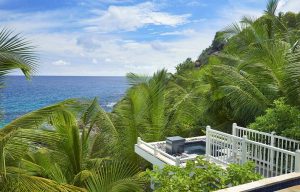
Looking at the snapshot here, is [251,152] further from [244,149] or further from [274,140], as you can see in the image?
[274,140]

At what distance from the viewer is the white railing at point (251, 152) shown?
5898mm

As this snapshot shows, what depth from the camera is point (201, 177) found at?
14.0 ft

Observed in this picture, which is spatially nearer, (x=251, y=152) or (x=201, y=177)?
(x=201, y=177)

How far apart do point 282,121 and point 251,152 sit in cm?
97

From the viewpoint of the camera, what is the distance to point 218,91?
11000 mm

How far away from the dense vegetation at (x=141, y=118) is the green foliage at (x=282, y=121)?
21 millimetres

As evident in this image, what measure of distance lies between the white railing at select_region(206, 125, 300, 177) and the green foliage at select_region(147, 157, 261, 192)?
139cm

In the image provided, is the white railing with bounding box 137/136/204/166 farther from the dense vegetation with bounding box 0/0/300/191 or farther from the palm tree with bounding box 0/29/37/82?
the palm tree with bounding box 0/29/37/82

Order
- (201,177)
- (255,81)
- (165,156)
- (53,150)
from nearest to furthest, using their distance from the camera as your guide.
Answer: (201,177), (53,150), (165,156), (255,81)

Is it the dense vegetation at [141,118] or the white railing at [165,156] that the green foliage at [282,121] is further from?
the white railing at [165,156]

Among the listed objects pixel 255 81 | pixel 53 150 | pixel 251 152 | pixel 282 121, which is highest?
pixel 255 81

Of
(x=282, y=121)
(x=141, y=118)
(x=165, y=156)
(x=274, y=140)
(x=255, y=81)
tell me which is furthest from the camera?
(x=141, y=118)

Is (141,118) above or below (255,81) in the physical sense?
below

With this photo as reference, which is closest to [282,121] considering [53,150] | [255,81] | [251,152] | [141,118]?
[251,152]
